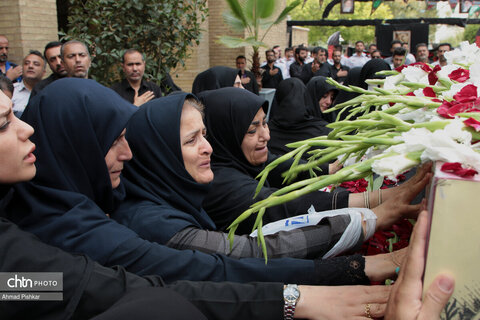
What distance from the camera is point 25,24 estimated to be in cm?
577

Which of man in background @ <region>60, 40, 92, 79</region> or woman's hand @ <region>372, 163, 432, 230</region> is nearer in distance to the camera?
woman's hand @ <region>372, 163, 432, 230</region>

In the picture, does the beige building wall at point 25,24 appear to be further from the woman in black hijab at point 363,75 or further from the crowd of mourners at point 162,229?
the crowd of mourners at point 162,229

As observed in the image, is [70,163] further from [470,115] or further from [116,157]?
[470,115]

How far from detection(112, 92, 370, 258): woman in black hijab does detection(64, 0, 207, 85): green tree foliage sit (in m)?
4.23

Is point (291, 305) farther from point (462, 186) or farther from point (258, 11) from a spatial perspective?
point (258, 11)

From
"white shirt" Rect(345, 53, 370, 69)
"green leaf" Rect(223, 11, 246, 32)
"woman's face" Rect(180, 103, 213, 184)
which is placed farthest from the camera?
"white shirt" Rect(345, 53, 370, 69)

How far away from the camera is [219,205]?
91.0 inches

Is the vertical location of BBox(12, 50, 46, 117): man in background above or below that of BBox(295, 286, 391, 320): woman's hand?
above

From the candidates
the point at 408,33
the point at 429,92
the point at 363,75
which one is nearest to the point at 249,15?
the point at 363,75

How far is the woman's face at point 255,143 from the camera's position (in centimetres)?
266

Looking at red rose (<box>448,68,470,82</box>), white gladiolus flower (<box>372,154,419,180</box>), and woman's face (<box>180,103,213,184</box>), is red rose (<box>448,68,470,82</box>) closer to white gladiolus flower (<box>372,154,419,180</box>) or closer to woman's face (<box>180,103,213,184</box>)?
white gladiolus flower (<box>372,154,419,180</box>)

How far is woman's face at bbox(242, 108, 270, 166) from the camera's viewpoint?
266cm

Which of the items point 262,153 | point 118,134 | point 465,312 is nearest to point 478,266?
point 465,312

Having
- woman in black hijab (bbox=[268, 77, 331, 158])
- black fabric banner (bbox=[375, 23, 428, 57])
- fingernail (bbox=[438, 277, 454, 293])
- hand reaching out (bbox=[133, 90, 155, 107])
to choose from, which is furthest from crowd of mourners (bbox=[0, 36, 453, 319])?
black fabric banner (bbox=[375, 23, 428, 57])
